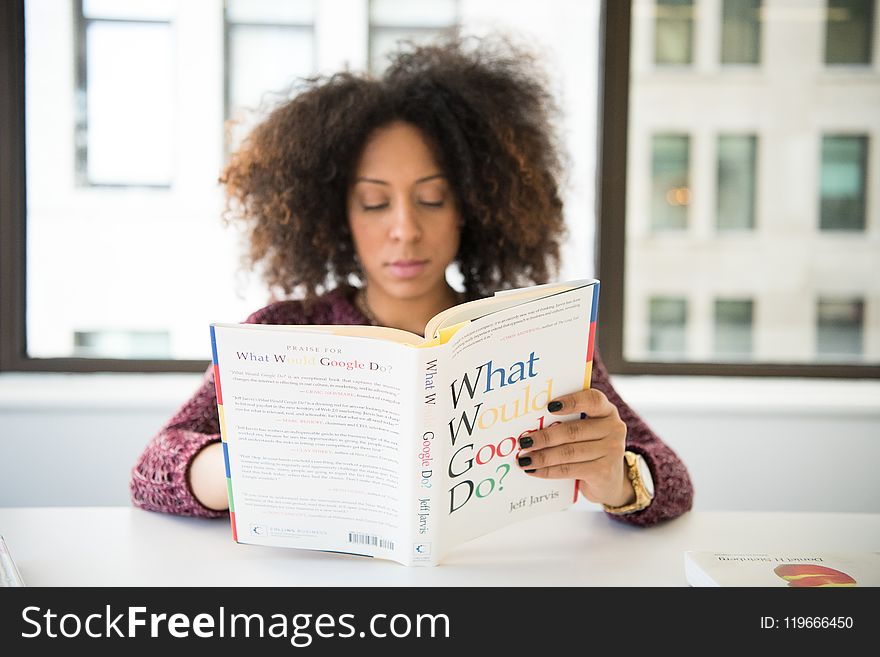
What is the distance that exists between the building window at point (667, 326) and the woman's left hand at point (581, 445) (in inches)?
65.7

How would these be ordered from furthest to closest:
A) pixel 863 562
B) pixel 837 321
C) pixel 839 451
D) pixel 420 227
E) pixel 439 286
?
pixel 837 321, pixel 839 451, pixel 439 286, pixel 420 227, pixel 863 562

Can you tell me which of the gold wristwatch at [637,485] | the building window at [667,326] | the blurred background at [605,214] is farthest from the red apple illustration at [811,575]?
the building window at [667,326]

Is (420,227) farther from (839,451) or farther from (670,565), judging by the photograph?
(839,451)

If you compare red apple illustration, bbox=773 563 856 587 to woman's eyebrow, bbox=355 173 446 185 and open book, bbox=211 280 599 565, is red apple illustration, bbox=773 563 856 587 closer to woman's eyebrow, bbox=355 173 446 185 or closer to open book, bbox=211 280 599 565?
open book, bbox=211 280 599 565

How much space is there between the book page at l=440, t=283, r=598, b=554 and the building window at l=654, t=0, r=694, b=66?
1849 millimetres

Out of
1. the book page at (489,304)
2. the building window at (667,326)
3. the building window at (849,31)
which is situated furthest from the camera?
the building window at (667,326)

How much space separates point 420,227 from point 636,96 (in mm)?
1405

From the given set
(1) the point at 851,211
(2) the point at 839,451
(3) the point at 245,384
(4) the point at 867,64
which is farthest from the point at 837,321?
(3) the point at 245,384

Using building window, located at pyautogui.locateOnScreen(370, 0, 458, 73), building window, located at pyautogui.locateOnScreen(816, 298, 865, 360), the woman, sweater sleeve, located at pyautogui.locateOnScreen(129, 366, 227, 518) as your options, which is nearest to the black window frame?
building window, located at pyautogui.locateOnScreen(816, 298, 865, 360)

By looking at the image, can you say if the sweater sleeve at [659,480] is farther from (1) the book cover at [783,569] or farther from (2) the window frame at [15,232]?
(2) the window frame at [15,232]

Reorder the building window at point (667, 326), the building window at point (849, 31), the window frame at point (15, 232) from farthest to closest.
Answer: the building window at point (667, 326) < the building window at point (849, 31) < the window frame at point (15, 232)

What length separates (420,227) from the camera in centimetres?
138

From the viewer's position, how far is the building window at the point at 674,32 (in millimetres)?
2469

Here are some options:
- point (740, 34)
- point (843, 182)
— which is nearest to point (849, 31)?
point (740, 34)
